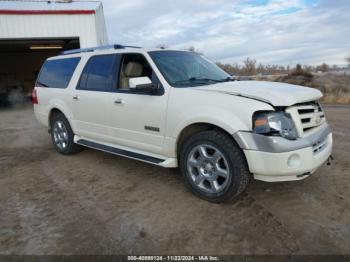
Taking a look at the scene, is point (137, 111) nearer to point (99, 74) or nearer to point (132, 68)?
point (132, 68)

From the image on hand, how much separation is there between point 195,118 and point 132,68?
59.1 inches

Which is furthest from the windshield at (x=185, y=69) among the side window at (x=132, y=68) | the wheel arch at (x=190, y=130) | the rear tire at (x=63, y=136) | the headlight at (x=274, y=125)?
the rear tire at (x=63, y=136)

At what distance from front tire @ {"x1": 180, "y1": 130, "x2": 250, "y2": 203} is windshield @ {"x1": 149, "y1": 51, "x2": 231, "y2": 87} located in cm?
88

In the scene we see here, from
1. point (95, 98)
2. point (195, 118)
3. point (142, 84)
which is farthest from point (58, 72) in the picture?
point (195, 118)

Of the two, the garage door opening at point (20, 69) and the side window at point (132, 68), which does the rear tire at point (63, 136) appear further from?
the garage door opening at point (20, 69)

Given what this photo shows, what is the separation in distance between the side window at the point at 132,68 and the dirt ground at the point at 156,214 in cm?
144

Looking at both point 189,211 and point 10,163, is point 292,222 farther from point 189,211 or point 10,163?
point 10,163

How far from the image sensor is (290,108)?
3.56 metres

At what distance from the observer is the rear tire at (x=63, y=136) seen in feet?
19.8

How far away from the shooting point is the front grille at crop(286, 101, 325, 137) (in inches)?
139

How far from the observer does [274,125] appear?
11.2 feet

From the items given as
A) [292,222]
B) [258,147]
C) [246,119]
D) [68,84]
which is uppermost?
[68,84]

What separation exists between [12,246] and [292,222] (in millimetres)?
2812

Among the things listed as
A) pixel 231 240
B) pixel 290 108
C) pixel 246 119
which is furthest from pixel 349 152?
pixel 231 240
